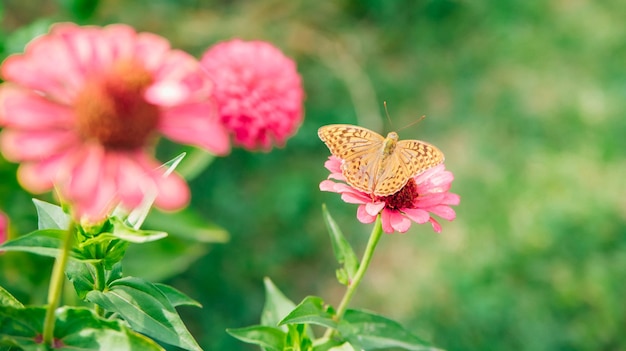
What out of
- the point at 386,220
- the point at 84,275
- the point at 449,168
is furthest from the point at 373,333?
the point at 449,168

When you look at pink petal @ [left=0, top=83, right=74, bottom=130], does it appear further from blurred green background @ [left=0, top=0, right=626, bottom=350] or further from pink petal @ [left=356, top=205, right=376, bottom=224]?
blurred green background @ [left=0, top=0, right=626, bottom=350]

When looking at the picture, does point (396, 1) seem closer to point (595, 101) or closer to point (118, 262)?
point (595, 101)

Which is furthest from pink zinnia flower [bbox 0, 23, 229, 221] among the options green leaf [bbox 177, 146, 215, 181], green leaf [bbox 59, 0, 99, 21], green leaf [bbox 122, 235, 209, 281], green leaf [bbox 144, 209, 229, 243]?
green leaf [bbox 59, 0, 99, 21]

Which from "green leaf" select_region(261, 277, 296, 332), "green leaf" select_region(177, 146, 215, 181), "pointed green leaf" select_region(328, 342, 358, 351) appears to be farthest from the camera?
"green leaf" select_region(177, 146, 215, 181)

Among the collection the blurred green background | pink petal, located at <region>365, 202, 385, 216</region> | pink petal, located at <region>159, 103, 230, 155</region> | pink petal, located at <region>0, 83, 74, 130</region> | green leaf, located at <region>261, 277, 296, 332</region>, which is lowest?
the blurred green background

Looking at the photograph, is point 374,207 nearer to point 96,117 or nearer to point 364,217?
point 364,217

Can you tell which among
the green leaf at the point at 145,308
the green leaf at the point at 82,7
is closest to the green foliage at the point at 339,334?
the green leaf at the point at 145,308
